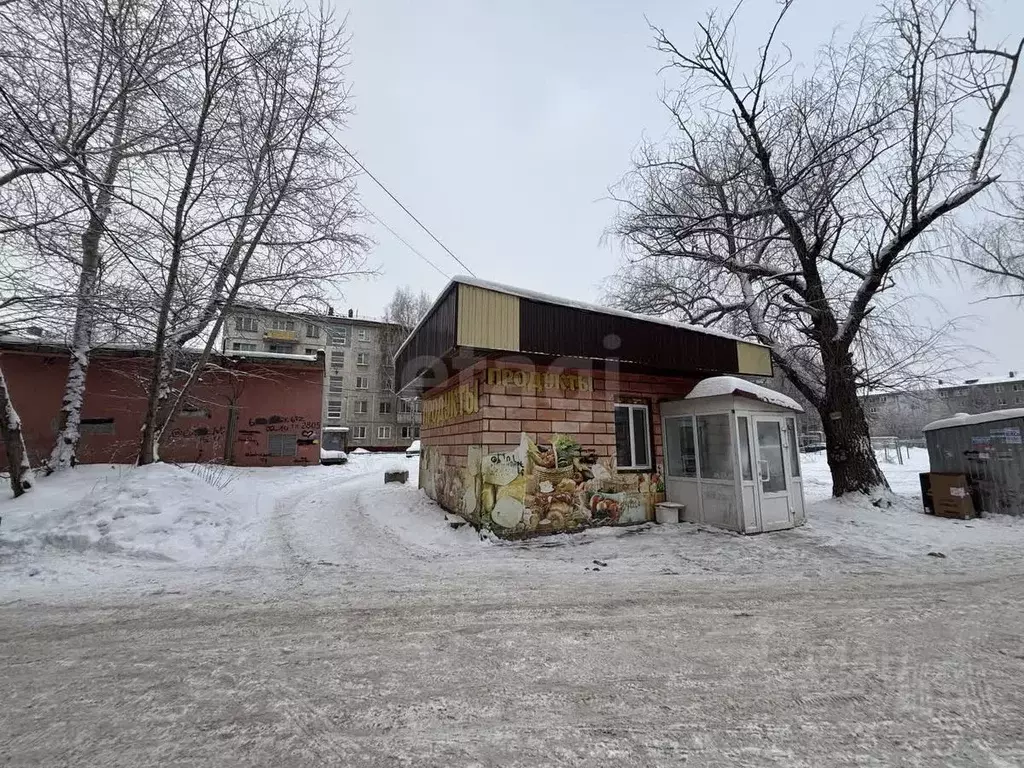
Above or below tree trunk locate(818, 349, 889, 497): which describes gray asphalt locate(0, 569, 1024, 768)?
below

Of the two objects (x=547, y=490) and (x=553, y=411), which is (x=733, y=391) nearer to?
(x=553, y=411)

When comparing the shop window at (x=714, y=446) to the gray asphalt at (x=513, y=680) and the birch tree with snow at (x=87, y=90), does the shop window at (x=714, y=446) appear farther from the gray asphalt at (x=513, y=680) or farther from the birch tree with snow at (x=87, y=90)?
the birch tree with snow at (x=87, y=90)

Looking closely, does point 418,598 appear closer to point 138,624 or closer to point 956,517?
point 138,624

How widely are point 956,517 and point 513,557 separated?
960cm

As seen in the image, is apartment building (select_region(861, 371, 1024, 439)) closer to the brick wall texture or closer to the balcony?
the brick wall texture

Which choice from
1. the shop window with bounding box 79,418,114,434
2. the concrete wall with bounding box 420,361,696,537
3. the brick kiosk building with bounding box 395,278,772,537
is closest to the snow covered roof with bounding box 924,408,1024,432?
the brick kiosk building with bounding box 395,278,772,537

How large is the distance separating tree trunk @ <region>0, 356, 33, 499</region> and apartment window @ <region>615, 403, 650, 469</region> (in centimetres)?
1047

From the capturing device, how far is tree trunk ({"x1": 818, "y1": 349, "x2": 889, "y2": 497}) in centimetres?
1045

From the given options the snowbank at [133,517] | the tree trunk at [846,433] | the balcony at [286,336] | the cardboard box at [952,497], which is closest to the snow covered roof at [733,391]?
the tree trunk at [846,433]

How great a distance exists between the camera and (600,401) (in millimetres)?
7992

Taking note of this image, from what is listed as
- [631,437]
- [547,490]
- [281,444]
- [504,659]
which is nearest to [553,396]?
[547,490]

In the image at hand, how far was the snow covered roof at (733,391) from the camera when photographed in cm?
761

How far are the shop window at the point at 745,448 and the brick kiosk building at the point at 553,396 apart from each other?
254 mm

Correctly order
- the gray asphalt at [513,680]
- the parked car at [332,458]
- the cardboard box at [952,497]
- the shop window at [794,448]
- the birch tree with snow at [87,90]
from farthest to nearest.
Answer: the parked car at [332,458] < the cardboard box at [952,497] < the shop window at [794,448] < the birch tree with snow at [87,90] < the gray asphalt at [513,680]
